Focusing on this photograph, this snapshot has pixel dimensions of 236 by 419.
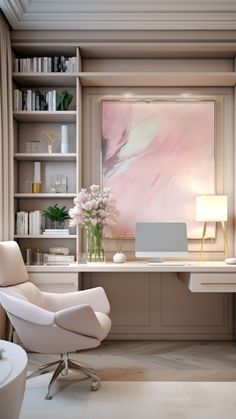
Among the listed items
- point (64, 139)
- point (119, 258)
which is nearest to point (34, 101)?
point (64, 139)

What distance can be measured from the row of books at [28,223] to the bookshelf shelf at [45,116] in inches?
34.2

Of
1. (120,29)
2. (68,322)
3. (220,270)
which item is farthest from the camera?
(120,29)

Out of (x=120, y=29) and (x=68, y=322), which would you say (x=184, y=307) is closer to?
(x=68, y=322)

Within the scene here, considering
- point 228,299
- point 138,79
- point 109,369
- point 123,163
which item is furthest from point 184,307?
point 138,79

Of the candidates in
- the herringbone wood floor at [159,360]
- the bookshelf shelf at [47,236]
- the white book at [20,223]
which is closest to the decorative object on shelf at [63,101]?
the white book at [20,223]

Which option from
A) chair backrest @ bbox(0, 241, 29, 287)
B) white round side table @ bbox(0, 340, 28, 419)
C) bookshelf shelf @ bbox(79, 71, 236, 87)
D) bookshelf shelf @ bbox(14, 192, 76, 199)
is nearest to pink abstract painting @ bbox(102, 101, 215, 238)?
bookshelf shelf @ bbox(79, 71, 236, 87)

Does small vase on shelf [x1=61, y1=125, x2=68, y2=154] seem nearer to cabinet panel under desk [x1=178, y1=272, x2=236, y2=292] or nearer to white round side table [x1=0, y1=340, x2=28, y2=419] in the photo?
cabinet panel under desk [x1=178, y1=272, x2=236, y2=292]

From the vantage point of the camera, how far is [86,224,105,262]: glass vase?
401 centimetres

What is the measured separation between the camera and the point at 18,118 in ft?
13.9

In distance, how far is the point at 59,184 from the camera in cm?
428

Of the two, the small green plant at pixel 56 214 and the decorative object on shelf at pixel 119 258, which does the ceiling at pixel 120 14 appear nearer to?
the small green plant at pixel 56 214

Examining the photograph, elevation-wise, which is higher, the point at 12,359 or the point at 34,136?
the point at 34,136

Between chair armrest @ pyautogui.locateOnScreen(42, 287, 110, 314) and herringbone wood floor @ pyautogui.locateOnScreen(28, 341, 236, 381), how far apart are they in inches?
18.8

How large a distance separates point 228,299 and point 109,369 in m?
1.49
